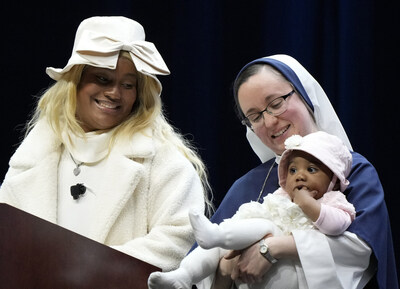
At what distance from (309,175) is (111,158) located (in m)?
0.95

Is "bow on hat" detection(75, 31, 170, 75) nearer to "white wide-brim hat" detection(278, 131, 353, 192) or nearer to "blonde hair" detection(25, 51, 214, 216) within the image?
"blonde hair" detection(25, 51, 214, 216)

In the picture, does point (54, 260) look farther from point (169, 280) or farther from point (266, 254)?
point (266, 254)

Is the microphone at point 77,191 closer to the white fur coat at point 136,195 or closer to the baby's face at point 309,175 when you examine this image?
the white fur coat at point 136,195

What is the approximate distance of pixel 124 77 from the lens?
3.42 meters

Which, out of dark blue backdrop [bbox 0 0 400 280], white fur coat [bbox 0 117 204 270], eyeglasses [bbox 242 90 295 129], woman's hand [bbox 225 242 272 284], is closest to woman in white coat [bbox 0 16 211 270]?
white fur coat [bbox 0 117 204 270]

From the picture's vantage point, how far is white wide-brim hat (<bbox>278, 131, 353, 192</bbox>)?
8.61ft

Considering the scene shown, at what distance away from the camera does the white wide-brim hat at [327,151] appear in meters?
2.62

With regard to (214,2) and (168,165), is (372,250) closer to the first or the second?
(168,165)

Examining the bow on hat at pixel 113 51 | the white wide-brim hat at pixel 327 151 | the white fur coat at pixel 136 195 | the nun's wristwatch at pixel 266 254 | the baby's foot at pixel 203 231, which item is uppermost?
the bow on hat at pixel 113 51

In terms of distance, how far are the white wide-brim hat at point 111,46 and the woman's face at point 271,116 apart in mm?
506

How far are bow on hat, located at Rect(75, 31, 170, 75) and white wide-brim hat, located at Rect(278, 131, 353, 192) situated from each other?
84cm

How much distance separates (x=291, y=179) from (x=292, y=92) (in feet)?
1.38

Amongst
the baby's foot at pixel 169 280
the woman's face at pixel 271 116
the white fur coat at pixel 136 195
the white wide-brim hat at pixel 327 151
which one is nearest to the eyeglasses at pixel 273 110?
the woman's face at pixel 271 116

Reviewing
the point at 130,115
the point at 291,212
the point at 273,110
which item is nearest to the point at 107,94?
the point at 130,115
